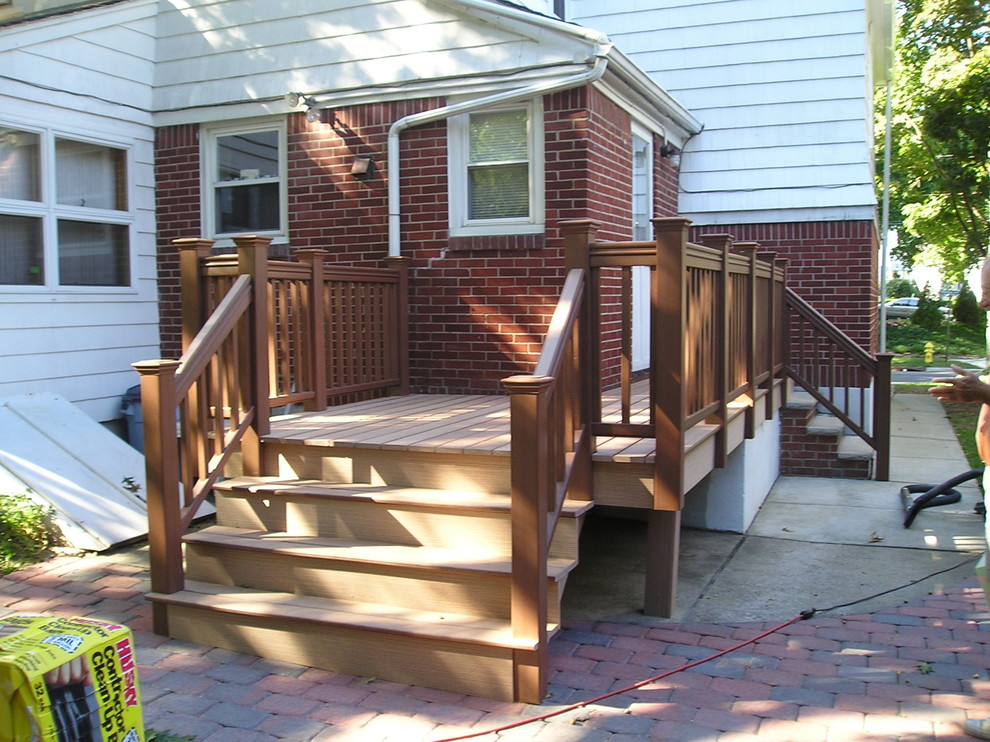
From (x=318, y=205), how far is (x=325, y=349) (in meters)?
1.76

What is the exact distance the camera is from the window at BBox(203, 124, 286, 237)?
7.43 metres

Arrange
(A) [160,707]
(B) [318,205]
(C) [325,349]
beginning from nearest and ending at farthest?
(A) [160,707]
(C) [325,349]
(B) [318,205]

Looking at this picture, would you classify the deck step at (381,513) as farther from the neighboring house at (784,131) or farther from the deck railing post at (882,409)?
the neighboring house at (784,131)

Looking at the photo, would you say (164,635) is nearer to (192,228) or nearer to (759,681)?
(759,681)

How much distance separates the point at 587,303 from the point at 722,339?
1116mm

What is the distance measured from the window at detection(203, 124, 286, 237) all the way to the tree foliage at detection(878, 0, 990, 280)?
10.7 meters

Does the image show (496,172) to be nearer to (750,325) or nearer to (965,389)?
(750,325)

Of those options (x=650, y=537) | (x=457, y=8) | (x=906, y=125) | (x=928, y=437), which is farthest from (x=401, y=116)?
(x=906, y=125)

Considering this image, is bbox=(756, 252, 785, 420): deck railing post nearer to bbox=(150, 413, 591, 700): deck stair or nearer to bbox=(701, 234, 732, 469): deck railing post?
bbox=(701, 234, 732, 469): deck railing post

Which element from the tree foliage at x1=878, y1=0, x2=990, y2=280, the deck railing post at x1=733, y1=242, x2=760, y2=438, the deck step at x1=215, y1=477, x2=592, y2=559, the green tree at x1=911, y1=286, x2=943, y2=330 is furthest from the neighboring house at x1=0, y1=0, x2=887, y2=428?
the green tree at x1=911, y1=286, x2=943, y2=330

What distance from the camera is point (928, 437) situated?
9.55 meters

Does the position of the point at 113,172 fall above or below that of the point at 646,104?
below

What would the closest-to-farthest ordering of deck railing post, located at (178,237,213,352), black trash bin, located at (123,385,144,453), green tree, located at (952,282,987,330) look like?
deck railing post, located at (178,237,213,352) < black trash bin, located at (123,385,144,453) < green tree, located at (952,282,987,330)

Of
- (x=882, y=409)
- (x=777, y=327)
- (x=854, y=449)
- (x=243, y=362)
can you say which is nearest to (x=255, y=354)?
(x=243, y=362)
